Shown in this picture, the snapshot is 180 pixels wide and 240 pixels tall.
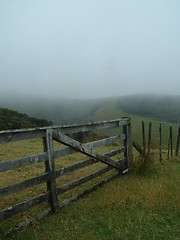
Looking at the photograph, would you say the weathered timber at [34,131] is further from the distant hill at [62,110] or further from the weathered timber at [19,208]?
the distant hill at [62,110]

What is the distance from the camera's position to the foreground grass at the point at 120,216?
5.42m

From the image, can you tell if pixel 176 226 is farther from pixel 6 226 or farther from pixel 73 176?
pixel 73 176

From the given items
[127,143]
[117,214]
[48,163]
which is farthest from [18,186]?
[127,143]

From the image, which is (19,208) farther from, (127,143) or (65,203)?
(127,143)

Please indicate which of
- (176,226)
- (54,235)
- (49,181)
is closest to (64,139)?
(49,181)

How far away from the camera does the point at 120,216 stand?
6.20 metres

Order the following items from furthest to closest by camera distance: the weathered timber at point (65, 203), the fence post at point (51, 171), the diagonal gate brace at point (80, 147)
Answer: the diagonal gate brace at point (80, 147)
the fence post at point (51, 171)
the weathered timber at point (65, 203)

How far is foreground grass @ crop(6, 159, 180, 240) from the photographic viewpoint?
542 centimetres

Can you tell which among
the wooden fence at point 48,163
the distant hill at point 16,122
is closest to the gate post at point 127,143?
the wooden fence at point 48,163

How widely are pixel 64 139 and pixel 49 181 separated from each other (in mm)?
1013

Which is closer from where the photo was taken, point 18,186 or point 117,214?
point 18,186

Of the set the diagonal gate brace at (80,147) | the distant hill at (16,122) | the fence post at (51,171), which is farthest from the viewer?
the distant hill at (16,122)

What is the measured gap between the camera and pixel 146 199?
7.07m

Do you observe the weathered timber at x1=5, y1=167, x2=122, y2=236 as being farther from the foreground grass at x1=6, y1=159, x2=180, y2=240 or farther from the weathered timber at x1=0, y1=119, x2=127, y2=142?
the weathered timber at x1=0, y1=119, x2=127, y2=142
